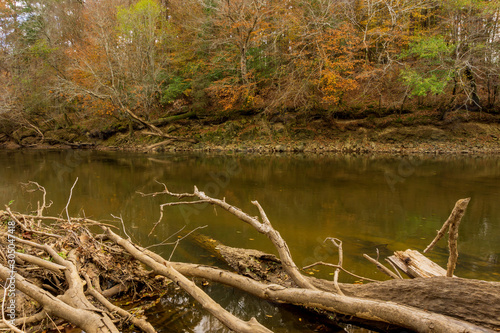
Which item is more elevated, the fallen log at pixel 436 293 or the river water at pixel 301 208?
the fallen log at pixel 436 293

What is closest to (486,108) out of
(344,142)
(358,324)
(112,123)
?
(344,142)

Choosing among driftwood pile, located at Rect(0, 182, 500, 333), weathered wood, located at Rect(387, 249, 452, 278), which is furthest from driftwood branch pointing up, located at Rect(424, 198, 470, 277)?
weathered wood, located at Rect(387, 249, 452, 278)

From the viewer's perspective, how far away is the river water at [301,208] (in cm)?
421

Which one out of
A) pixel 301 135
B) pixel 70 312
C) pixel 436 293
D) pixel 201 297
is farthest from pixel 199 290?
pixel 301 135

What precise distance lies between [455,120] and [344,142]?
7163mm

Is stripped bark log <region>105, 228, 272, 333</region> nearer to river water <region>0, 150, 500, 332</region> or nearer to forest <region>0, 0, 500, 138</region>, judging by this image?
river water <region>0, 150, 500, 332</region>

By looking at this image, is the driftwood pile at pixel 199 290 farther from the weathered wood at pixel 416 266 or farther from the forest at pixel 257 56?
the forest at pixel 257 56

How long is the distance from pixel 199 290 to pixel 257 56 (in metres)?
21.7

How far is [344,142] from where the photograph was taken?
2092 centimetres

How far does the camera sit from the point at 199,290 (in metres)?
2.63

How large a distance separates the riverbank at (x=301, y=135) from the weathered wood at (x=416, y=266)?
17756 millimetres

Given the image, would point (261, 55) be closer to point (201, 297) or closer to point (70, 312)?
point (201, 297)

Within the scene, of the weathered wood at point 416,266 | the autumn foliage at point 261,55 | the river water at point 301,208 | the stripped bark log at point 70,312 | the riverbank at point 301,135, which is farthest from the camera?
the riverbank at point 301,135

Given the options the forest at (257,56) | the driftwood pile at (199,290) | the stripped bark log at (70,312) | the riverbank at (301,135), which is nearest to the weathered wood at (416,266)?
the driftwood pile at (199,290)
